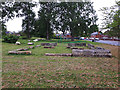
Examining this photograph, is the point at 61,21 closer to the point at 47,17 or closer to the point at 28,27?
the point at 47,17

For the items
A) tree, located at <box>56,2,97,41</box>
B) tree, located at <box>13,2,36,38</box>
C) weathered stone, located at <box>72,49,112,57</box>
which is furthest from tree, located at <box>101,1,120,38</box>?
tree, located at <box>13,2,36,38</box>

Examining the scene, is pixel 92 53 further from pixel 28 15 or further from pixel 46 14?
pixel 28 15

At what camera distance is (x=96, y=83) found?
2.99 metres

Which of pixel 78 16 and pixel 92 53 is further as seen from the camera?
Result: pixel 78 16

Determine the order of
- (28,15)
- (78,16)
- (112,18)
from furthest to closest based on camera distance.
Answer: (28,15) → (78,16) → (112,18)

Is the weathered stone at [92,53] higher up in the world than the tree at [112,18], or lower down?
lower down

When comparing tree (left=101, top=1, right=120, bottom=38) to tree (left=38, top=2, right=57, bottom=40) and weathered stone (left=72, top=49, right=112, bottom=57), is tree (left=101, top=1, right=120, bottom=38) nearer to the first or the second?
weathered stone (left=72, top=49, right=112, bottom=57)

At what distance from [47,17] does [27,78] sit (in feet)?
77.3

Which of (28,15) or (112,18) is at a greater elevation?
(28,15)

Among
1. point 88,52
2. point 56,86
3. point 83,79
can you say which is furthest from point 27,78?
point 88,52

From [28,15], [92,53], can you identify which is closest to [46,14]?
[28,15]

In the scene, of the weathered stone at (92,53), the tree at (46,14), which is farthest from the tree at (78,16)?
the weathered stone at (92,53)

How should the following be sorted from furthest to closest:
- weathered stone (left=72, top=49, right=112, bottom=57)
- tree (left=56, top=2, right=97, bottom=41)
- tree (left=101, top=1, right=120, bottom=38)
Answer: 1. tree (left=56, top=2, right=97, bottom=41)
2. weathered stone (left=72, top=49, right=112, bottom=57)
3. tree (left=101, top=1, right=120, bottom=38)

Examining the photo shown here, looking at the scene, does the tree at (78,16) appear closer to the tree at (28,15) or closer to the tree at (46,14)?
the tree at (46,14)
